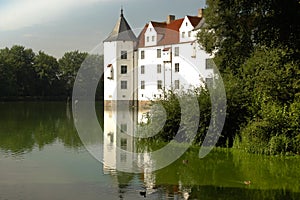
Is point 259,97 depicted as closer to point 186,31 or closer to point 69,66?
point 186,31

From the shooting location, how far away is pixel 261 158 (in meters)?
15.7

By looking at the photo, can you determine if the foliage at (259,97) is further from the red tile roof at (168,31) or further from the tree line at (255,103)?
the red tile roof at (168,31)

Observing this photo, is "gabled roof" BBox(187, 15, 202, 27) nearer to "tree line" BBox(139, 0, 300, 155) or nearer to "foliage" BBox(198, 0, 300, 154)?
"foliage" BBox(198, 0, 300, 154)

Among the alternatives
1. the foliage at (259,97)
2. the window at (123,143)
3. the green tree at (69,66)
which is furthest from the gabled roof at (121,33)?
the green tree at (69,66)

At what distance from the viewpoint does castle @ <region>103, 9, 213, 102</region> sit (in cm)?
4647

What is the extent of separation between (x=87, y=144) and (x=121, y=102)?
33.2m

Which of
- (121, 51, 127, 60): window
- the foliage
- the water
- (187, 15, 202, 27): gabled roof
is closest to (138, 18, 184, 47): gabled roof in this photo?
(121, 51, 127, 60): window

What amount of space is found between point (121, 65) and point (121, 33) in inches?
135

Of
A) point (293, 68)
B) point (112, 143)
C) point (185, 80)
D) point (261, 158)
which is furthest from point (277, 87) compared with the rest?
point (185, 80)

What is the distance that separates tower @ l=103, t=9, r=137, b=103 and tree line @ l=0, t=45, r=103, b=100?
1981cm

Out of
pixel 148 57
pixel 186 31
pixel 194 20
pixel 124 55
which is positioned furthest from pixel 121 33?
pixel 194 20

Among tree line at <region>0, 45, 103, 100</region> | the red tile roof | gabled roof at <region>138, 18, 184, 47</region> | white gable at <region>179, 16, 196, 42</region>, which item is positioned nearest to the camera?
white gable at <region>179, 16, 196, 42</region>

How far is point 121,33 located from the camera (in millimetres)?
51469

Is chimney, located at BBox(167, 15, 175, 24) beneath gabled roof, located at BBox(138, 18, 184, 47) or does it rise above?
above
